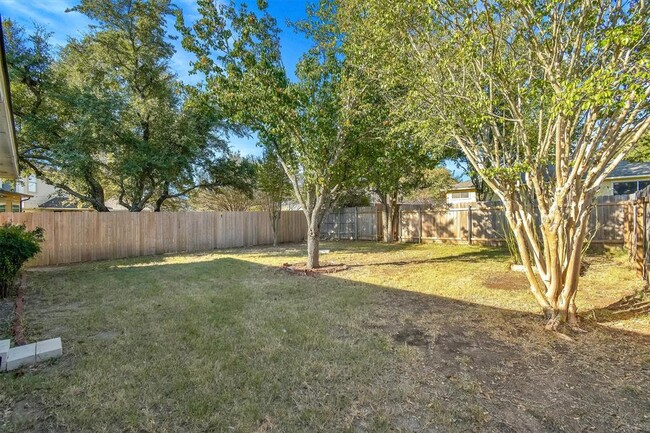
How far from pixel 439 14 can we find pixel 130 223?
34.2ft

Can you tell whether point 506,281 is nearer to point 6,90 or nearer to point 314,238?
point 314,238

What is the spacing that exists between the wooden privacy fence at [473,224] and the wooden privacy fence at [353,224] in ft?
4.54

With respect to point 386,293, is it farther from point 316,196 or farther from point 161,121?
point 161,121

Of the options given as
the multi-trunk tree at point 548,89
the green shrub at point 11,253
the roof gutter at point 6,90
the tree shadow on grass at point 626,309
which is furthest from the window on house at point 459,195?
the roof gutter at point 6,90

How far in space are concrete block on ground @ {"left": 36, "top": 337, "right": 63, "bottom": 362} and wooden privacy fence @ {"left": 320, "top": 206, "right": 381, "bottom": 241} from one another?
1291 cm

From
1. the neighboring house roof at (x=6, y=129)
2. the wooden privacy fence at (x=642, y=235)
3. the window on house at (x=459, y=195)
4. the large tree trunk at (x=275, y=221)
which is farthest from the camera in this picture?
the window on house at (x=459, y=195)

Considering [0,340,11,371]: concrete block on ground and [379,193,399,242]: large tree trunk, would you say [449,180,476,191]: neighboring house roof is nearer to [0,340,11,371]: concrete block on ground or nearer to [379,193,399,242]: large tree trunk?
[379,193,399,242]: large tree trunk

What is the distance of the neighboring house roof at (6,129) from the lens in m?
2.74

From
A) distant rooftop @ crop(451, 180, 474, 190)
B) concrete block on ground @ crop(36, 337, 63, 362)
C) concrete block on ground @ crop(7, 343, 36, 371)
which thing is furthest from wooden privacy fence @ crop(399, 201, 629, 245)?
concrete block on ground @ crop(7, 343, 36, 371)

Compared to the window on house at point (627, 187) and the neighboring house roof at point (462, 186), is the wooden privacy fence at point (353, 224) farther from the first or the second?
the window on house at point (627, 187)

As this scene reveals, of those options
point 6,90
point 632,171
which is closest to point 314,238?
point 6,90

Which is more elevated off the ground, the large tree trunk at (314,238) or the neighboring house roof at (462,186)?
the neighboring house roof at (462,186)

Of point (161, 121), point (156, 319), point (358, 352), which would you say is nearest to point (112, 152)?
point (161, 121)

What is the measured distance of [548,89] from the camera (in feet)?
12.7
